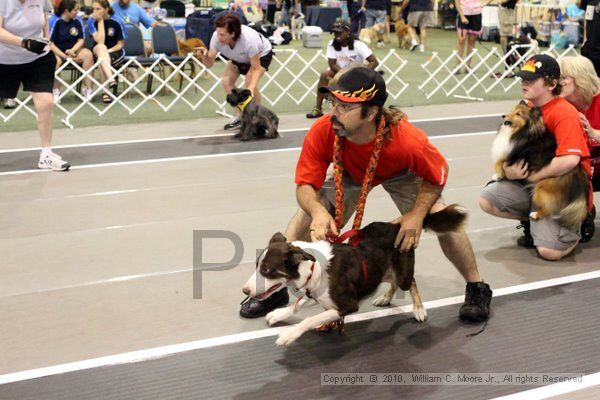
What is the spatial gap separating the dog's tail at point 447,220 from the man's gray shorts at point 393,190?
24 centimetres

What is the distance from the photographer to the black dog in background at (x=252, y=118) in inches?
313

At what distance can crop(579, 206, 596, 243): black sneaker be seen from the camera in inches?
184

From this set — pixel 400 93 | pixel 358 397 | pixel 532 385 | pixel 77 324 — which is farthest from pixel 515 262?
pixel 400 93

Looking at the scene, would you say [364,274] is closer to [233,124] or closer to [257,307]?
[257,307]

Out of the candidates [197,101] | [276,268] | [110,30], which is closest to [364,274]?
[276,268]

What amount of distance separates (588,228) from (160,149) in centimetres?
437

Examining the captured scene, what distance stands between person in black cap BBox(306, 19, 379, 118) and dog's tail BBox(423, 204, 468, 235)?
5838 millimetres

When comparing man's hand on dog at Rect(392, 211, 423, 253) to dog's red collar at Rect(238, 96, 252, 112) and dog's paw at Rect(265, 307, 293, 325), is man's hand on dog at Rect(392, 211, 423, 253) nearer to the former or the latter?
dog's paw at Rect(265, 307, 293, 325)

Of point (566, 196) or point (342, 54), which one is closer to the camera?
point (566, 196)

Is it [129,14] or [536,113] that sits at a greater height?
[536,113]

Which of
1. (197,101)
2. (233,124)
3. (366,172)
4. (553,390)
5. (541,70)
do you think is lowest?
(197,101)

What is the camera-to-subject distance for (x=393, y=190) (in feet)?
12.3

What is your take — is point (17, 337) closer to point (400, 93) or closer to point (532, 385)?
point (532, 385)

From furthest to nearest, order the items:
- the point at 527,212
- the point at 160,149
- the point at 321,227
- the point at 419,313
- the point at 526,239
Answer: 1. the point at 160,149
2. the point at 526,239
3. the point at 527,212
4. the point at 419,313
5. the point at 321,227
